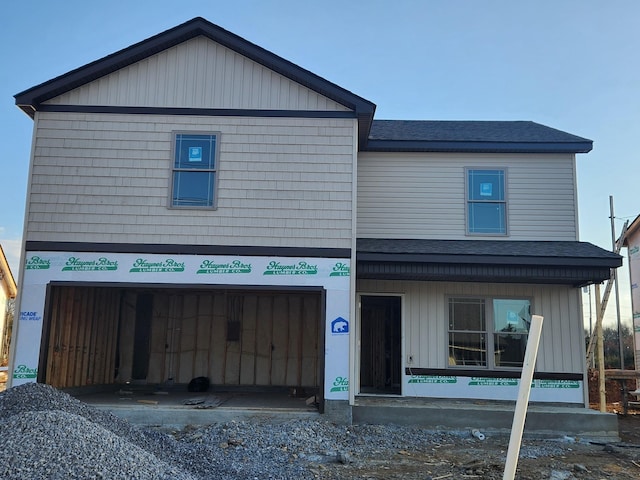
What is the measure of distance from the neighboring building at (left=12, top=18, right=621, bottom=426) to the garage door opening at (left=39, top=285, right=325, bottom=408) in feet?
5.54

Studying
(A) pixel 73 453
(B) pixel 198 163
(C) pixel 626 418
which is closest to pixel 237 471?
(A) pixel 73 453

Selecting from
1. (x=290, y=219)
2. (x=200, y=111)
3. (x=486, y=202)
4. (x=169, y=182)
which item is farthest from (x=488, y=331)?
(x=200, y=111)

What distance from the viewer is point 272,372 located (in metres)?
14.6

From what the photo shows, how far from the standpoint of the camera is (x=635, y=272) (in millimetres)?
20641

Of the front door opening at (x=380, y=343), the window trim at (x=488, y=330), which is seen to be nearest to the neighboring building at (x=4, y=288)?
the front door opening at (x=380, y=343)

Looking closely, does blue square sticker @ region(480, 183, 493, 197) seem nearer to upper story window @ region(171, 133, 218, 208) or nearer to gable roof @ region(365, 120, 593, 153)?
gable roof @ region(365, 120, 593, 153)

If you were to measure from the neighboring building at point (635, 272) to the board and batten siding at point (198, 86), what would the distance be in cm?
1415

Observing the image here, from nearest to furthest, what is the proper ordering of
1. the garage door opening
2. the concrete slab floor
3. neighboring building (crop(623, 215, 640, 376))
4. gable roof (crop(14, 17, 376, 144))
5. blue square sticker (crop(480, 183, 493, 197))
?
the concrete slab floor
gable roof (crop(14, 17, 376, 144))
blue square sticker (crop(480, 183, 493, 197))
the garage door opening
neighboring building (crop(623, 215, 640, 376))

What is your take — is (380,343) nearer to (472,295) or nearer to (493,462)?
(472,295)

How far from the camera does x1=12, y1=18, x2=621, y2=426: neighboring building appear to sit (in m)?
11.0

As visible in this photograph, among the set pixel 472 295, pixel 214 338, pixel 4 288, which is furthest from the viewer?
pixel 4 288

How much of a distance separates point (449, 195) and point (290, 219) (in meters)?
4.00

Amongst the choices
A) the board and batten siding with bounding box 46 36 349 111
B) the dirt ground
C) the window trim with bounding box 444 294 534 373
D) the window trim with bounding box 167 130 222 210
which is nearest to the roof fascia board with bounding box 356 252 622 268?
the window trim with bounding box 444 294 534 373

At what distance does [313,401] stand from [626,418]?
8041 millimetres
